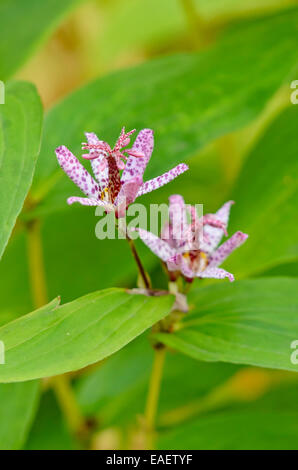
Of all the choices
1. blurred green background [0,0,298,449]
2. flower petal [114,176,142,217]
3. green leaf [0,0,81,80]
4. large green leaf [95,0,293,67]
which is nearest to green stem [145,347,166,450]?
blurred green background [0,0,298,449]

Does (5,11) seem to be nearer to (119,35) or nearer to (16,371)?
(119,35)

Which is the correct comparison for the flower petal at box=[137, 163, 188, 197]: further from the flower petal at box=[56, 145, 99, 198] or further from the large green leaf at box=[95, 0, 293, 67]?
the large green leaf at box=[95, 0, 293, 67]

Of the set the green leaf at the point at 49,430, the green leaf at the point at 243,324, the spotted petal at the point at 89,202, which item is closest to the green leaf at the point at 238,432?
the green leaf at the point at 49,430

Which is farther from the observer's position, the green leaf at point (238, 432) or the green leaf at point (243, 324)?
the green leaf at point (238, 432)

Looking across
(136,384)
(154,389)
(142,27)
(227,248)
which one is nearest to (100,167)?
(227,248)

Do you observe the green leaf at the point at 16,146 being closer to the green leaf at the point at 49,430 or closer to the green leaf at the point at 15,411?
the green leaf at the point at 15,411

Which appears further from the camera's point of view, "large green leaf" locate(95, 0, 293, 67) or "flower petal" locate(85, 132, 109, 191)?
"large green leaf" locate(95, 0, 293, 67)
